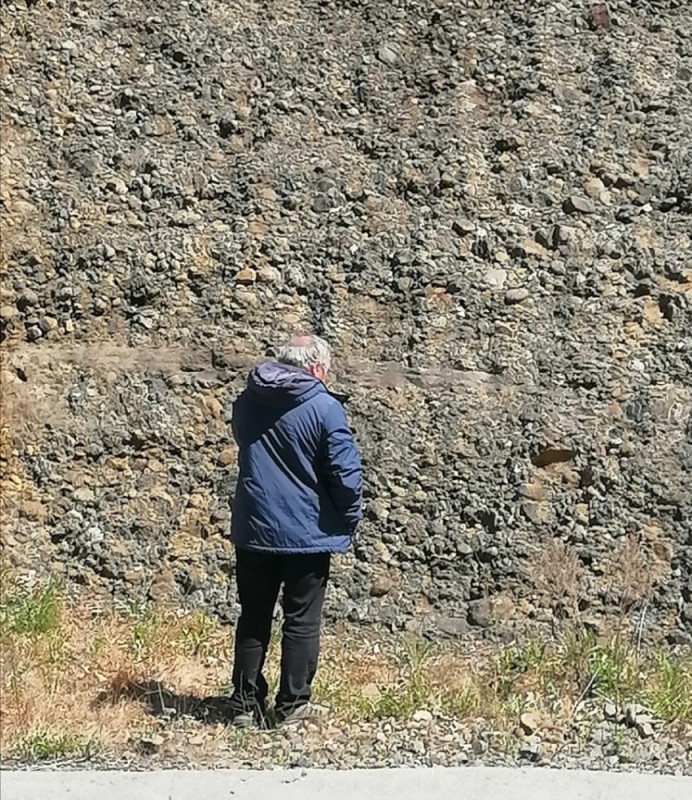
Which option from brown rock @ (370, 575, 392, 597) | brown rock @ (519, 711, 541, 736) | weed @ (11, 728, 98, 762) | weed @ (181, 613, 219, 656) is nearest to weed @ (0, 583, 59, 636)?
weed @ (181, 613, 219, 656)

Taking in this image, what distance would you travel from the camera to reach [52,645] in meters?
4.92

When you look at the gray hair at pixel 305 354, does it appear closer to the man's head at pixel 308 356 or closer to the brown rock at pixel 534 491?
the man's head at pixel 308 356

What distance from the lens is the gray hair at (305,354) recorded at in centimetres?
426

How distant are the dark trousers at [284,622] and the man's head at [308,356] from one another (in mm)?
703

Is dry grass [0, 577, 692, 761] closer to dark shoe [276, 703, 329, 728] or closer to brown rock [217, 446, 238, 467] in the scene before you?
dark shoe [276, 703, 329, 728]

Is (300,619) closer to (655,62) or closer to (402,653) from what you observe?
(402,653)

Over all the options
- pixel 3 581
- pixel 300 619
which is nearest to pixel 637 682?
pixel 300 619

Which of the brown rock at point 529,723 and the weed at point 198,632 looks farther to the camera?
the weed at point 198,632

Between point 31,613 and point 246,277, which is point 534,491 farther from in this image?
point 31,613

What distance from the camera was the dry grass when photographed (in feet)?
14.1

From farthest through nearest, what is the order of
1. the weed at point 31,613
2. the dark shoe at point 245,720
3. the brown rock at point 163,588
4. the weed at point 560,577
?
the brown rock at point 163,588, the weed at point 560,577, the weed at point 31,613, the dark shoe at point 245,720

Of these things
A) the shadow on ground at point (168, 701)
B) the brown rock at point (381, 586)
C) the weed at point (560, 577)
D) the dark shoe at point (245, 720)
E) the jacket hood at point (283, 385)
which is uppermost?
the jacket hood at point (283, 385)


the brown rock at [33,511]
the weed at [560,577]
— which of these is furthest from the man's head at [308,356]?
the brown rock at [33,511]

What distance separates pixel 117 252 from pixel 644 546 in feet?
10.4
